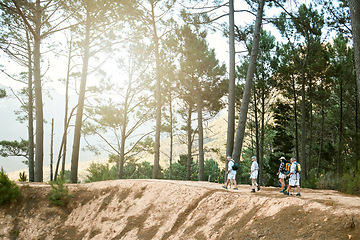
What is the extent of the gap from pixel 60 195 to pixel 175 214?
5.62 metres

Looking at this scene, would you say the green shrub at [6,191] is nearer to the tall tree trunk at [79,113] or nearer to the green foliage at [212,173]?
the tall tree trunk at [79,113]

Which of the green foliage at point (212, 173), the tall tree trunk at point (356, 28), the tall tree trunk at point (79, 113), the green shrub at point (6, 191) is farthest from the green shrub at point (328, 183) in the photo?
the green shrub at point (6, 191)

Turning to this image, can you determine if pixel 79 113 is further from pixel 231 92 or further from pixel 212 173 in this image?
pixel 212 173

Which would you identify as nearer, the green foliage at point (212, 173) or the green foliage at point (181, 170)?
the green foliage at point (212, 173)

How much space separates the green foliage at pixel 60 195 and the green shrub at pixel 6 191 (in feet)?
4.71

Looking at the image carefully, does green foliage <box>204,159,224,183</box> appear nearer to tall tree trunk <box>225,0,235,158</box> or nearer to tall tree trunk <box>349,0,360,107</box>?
tall tree trunk <box>225,0,235,158</box>

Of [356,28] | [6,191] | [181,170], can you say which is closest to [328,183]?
[356,28]

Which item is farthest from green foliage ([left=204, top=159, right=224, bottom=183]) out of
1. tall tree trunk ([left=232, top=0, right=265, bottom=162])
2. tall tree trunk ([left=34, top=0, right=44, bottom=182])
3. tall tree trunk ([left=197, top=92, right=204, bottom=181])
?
tall tree trunk ([left=34, top=0, right=44, bottom=182])

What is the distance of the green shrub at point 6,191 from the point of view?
1098 centimetres

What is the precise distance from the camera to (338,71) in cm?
2000

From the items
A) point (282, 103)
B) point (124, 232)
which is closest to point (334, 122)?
point (282, 103)

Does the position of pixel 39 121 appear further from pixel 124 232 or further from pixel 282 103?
pixel 282 103

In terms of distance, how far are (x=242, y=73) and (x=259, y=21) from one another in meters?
9.66

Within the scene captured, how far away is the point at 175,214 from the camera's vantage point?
848cm
